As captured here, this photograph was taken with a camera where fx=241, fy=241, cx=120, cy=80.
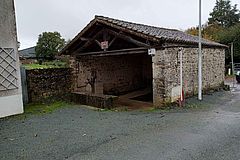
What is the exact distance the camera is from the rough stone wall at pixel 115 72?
1286 cm

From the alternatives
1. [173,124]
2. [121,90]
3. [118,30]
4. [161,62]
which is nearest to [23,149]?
[173,124]

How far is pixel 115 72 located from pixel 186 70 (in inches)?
203

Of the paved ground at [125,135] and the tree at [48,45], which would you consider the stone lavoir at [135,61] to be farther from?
the tree at [48,45]

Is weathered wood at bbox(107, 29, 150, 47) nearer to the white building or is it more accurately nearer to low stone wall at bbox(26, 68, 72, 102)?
low stone wall at bbox(26, 68, 72, 102)

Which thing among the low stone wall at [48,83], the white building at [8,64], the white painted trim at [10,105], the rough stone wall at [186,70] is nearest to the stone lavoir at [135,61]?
the rough stone wall at [186,70]

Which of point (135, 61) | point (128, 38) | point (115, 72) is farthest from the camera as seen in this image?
point (135, 61)

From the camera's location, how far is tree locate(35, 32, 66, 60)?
109 ft

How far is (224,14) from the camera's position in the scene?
41125mm

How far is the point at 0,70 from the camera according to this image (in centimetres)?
843

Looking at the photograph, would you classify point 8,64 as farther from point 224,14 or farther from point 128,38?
point 224,14

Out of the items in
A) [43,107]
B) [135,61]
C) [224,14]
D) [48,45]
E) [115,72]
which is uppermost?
[224,14]

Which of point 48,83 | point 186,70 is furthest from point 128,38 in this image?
point 48,83

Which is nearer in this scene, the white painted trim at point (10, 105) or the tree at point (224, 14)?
the white painted trim at point (10, 105)

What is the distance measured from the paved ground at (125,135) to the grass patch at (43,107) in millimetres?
772
